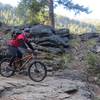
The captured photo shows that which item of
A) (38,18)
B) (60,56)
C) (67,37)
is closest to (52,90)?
(60,56)

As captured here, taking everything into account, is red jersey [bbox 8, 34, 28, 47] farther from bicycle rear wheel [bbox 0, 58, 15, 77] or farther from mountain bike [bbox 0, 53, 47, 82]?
bicycle rear wheel [bbox 0, 58, 15, 77]

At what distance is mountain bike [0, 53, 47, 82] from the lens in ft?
43.4

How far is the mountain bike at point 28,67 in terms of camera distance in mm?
13227

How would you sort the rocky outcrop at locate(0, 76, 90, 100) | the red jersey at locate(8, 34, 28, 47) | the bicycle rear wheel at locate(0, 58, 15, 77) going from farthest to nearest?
the bicycle rear wheel at locate(0, 58, 15, 77) < the red jersey at locate(8, 34, 28, 47) < the rocky outcrop at locate(0, 76, 90, 100)

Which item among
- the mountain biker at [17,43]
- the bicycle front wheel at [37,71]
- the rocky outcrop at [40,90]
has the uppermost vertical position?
the mountain biker at [17,43]

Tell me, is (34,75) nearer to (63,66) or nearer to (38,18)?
(63,66)

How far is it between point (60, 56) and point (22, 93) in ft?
24.5

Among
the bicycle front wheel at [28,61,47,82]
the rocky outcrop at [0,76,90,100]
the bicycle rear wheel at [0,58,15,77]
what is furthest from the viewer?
the bicycle rear wheel at [0,58,15,77]

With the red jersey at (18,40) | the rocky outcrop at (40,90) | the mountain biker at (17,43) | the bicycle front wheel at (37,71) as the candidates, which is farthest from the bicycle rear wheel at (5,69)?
the bicycle front wheel at (37,71)

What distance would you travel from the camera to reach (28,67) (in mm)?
13438

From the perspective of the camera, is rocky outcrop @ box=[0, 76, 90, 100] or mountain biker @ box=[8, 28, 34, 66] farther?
mountain biker @ box=[8, 28, 34, 66]

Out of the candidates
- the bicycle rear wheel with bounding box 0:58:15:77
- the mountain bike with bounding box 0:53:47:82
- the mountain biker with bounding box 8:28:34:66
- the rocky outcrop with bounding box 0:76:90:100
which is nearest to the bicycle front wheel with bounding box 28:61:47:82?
the mountain bike with bounding box 0:53:47:82

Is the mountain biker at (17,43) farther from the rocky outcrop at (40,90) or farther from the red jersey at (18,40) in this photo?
the rocky outcrop at (40,90)

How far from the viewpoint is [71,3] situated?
3178 centimetres
